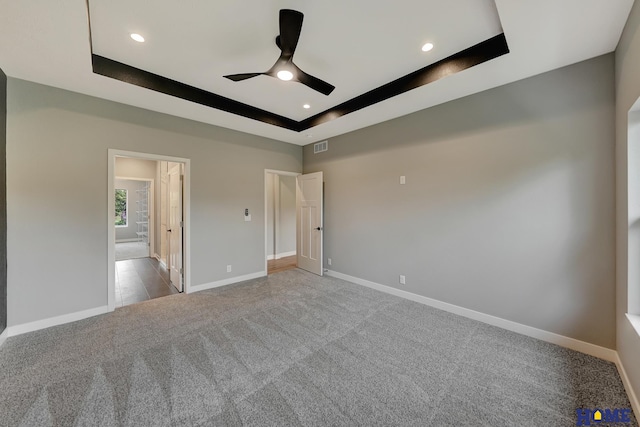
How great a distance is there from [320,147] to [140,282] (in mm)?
4361

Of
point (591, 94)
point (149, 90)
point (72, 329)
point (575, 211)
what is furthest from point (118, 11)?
point (575, 211)

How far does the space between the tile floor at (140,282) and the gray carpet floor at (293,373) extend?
671mm

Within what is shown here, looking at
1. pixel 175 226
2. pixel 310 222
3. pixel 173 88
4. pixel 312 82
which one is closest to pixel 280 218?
pixel 310 222

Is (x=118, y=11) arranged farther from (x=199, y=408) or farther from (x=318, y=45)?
(x=199, y=408)

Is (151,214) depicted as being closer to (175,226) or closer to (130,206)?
(175,226)

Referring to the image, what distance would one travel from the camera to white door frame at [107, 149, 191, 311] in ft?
10.1

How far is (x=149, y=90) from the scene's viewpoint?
2.78 metres

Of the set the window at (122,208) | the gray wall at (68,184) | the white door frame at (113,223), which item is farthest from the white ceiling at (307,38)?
the window at (122,208)

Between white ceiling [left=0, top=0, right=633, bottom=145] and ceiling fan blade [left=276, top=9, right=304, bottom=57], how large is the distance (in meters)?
0.22

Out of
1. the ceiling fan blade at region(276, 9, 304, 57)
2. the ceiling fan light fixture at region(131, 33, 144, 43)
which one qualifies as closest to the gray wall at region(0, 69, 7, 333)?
the ceiling fan light fixture at region(131, 33, 144, 43)

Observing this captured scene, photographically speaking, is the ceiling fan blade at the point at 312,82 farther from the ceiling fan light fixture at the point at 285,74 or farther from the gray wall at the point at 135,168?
the gray wall at the point at 135,168

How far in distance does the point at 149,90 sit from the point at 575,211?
4.78 meters

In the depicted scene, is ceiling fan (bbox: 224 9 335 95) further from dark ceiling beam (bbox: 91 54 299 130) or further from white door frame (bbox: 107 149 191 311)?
white door frame (bbox: 107 149 191 311)

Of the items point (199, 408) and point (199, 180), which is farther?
point (199, 180)
